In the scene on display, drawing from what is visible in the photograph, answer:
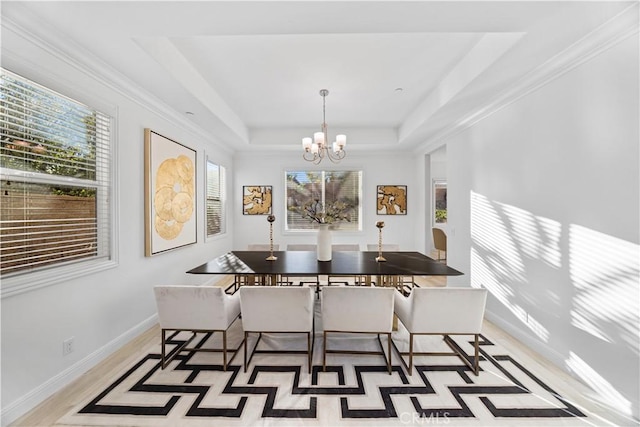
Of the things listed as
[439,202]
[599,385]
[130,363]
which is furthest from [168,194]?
[439,202]

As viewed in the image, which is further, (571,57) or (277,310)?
(277,310)

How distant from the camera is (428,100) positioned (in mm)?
3607

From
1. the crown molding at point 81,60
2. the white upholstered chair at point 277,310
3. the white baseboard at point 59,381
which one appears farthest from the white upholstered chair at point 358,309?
→ the crown molding at point 81,60

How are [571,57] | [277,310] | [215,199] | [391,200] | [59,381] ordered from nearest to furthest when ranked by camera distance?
[59,381], [571,57], [277,310], [215,199], [391,200]

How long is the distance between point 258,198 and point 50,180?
3.95 metres

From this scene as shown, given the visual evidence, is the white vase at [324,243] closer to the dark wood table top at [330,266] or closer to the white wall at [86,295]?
the dark wood table top at [330,266]

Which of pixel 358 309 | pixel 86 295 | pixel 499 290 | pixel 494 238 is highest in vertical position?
pixel 494 238

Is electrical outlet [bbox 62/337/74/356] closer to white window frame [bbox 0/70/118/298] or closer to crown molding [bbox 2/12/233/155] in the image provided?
white window frame [bbox 0/70/118/298]

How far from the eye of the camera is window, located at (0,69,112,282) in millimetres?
1713

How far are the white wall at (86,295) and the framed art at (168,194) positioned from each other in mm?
75

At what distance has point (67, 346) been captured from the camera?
2049 millimetres

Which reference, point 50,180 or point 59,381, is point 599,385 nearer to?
point 59,381

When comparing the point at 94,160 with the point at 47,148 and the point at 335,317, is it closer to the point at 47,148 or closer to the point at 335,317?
the point at 47,148

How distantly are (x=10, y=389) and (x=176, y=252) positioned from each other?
1.96 m
